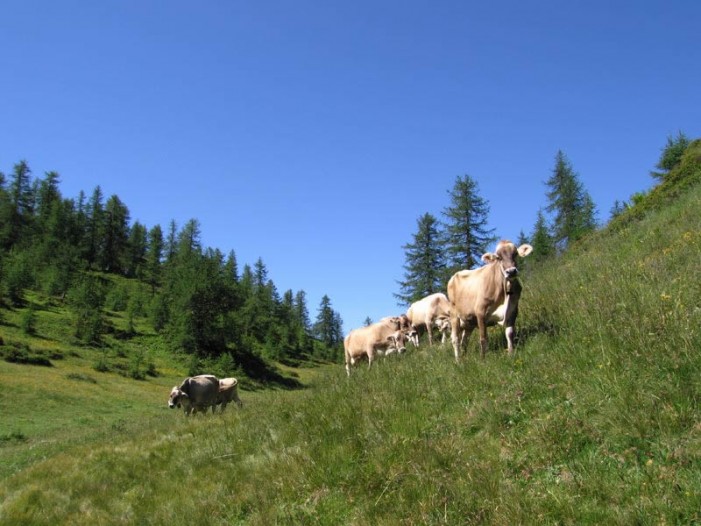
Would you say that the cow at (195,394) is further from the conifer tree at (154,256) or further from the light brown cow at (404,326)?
the conifer tree at (154,256)

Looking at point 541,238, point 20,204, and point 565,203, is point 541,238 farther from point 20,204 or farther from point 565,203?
point 20,204

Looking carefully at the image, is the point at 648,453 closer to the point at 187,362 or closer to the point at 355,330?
the point at 355,330

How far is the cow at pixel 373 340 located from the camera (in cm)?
1716

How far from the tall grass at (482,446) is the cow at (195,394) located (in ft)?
41.1

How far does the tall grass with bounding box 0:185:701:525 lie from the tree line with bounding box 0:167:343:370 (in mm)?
60484

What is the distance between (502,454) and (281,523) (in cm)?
245

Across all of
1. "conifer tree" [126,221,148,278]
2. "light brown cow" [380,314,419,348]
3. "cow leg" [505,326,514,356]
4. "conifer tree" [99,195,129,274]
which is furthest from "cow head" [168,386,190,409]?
"conifer tree" [99,195,129,274]

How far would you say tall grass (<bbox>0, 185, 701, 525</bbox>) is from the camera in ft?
12.3

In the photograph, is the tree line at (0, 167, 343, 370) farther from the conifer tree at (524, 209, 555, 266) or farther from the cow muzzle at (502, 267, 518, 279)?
the cow muzzle at (502, 267, 518, 279)

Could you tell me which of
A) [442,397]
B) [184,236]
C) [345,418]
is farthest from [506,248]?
[184,236]

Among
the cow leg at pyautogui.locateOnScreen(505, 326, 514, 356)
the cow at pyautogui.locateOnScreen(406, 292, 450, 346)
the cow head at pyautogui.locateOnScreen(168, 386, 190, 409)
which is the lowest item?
the cow head at pyautogui.locateOnScreen(168, 386, 190, 409)

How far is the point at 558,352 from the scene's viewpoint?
611 cm

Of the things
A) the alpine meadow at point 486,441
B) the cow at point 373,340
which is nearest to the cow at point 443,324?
the cow at point 373,340

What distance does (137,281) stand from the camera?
11944cm
